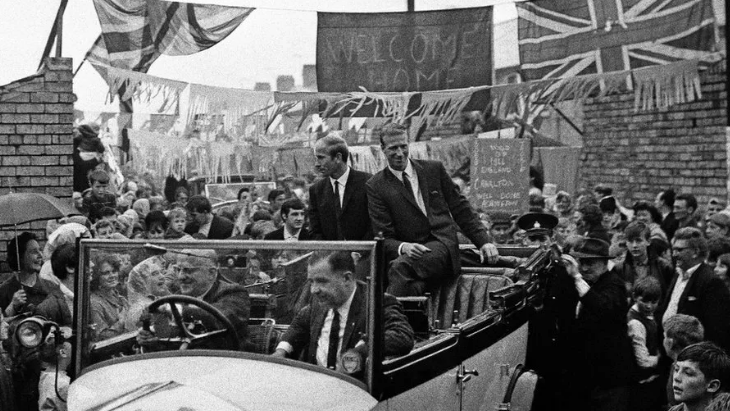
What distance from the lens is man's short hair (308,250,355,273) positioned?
5.90 metres

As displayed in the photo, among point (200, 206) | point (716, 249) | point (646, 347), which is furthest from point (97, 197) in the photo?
point (646, 347)

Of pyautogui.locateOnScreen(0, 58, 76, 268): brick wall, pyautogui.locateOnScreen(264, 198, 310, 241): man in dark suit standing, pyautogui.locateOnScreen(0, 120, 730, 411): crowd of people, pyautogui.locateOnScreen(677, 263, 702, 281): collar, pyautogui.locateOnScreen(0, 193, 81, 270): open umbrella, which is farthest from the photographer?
pyautogui.locateOnScreen(0, 58, 76, 268): brick wall

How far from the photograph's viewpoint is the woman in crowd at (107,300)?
6.32 m

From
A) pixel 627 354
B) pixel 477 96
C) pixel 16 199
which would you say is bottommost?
pixel 627 354

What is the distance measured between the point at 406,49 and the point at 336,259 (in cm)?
989

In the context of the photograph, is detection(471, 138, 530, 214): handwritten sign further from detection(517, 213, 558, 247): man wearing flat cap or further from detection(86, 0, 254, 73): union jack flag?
detection(86, 0, 254, 73): union jack flag

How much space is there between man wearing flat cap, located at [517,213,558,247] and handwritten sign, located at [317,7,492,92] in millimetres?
4422

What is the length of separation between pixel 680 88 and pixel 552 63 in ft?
5.13

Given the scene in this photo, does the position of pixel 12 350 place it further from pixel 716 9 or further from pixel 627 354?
pixel 716 9

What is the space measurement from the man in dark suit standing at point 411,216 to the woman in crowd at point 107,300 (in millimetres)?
2580

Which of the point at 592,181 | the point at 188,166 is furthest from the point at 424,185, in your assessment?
the point at 592,181

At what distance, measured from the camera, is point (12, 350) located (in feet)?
26.4

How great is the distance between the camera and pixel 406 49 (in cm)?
1555

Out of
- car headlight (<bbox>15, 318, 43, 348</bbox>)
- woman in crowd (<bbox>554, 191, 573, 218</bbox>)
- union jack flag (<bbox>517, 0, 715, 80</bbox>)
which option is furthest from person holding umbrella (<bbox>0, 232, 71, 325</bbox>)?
woman in crowd (<bbox>554, 191, 573, 218</bbox>)
